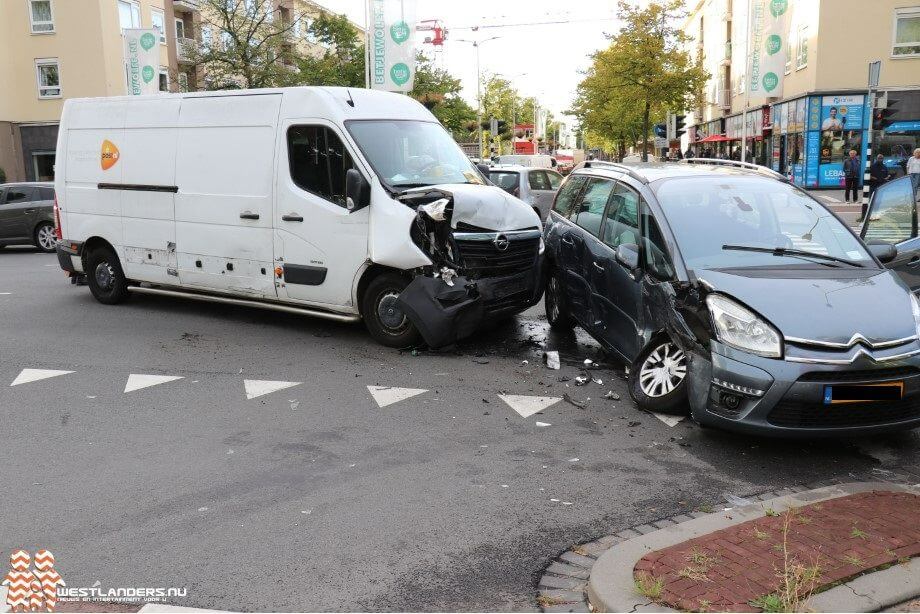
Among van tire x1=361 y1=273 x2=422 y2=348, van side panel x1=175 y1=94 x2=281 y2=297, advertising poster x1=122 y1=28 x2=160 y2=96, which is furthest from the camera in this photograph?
advertising poster x1=122 y1=28 x2=160 y2=96

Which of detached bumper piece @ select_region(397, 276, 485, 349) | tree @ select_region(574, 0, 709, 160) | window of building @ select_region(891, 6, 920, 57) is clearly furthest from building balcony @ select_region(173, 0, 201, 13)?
detached bumper piece @ select_region(397, 276, 485, 349)

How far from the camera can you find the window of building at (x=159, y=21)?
4262 cm

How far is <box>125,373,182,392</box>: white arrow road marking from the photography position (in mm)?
7059

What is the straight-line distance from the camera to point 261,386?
7023mm

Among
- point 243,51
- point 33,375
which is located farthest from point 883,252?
point 243,51

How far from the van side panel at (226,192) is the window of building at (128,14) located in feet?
115

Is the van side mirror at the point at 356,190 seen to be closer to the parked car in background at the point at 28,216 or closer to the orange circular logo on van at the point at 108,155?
the orange circular logo on van at the point at 108,155

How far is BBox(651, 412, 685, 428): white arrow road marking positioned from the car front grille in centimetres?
103

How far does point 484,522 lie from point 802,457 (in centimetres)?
230

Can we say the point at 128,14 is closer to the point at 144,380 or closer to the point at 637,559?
the point at 144,380

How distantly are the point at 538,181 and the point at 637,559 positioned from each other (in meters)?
15.9

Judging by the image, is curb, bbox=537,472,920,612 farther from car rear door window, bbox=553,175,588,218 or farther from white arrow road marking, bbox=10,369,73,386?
white arrow road marking, bbox=10,369,73,386

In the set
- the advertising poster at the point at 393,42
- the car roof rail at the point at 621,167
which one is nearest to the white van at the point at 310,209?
the car roof rail at the point at 621,167

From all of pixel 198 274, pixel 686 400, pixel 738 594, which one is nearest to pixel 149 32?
pixel 198 274
